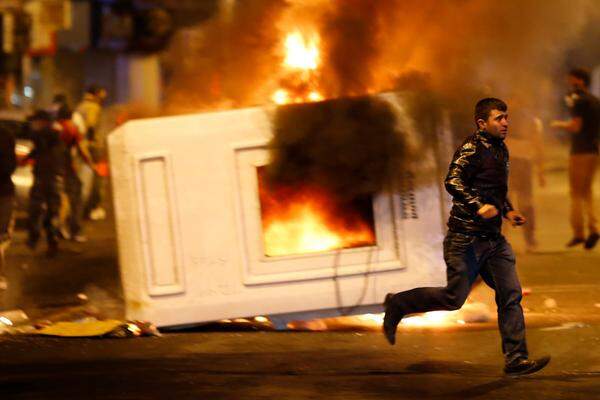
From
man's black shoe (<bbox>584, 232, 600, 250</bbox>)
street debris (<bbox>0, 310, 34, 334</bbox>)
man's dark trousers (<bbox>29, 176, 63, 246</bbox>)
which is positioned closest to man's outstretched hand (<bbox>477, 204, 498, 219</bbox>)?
street debris (<bbox>0, 310, 34, 334</bbox>)

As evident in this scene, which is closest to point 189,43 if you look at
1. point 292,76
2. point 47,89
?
point 292,76

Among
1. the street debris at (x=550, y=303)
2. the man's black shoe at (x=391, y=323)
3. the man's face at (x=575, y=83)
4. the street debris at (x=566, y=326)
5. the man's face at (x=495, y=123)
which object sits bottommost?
the street debris at (x=566, y=326)

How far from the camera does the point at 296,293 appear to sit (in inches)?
268

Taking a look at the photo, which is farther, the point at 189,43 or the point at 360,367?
the point at 189,43

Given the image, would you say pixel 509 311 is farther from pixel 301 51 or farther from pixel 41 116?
pixel 41 116

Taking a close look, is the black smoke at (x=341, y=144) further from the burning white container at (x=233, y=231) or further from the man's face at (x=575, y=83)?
the man's face at (x=575, y=83)

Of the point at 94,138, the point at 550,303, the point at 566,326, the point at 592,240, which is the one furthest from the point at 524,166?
the point at 94,138

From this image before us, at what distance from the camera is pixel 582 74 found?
10.2 meters

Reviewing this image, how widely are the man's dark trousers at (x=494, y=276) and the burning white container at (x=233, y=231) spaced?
88 cm

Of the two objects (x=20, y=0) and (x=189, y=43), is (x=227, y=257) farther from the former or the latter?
(x=20, y=0)

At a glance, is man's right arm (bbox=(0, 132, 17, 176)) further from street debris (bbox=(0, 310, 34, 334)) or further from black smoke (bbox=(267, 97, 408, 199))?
black smoke (bbox=(267, 97, 408, 199))

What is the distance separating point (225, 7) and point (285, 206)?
194cm

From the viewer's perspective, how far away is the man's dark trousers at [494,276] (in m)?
5.77

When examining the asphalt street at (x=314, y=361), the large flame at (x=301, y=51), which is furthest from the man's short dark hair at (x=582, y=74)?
the large flame at (x=301, y=51)
